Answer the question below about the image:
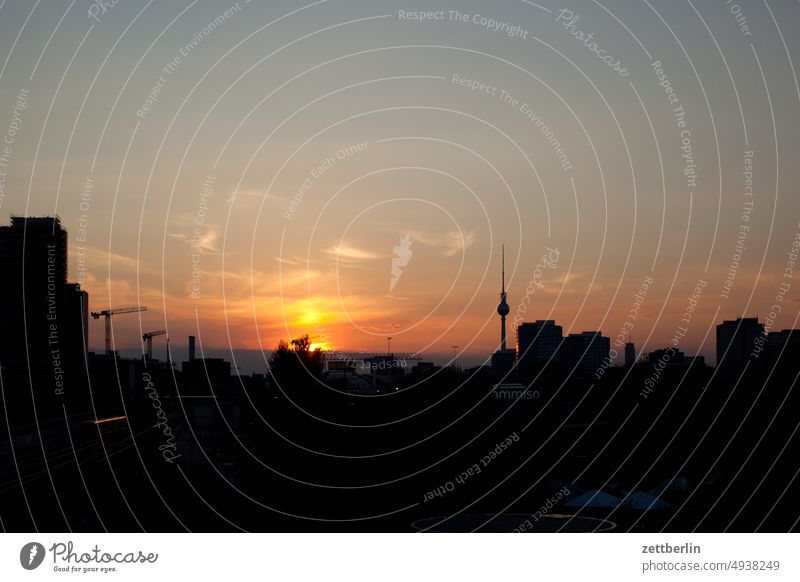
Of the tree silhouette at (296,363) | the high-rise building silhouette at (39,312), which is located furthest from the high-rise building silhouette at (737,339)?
the high-rise building silhouette at (39,312)

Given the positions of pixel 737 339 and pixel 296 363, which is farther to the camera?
pixel 737 339

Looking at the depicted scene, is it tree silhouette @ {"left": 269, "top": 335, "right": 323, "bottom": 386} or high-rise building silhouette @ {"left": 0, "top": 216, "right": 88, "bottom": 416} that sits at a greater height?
high-rise building silhouette @ {"left": 0, "top": 216, "right": 88, "bottom": 416}

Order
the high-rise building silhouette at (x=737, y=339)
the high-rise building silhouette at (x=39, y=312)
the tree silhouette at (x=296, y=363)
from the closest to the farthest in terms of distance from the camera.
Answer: the tree silhouette at (x=296, y=363)
the high-rise building silhouette at (x=737, y=339)
the high-rise building silhouette at (x=39, y=312)

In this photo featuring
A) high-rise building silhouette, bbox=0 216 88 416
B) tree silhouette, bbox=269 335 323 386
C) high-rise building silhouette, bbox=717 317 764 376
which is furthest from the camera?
high-rise building silhouette, bbox=0 216 88 416

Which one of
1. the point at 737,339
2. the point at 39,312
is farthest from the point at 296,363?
the point at 737,339

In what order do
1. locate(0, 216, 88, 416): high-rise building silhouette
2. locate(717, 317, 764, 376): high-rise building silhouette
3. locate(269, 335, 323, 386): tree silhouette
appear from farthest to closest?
locate(0, 216, 88, 416): high-rise building silhouette < locate(717, 317, 764, 376): high-rise building silhouette < locate(269, 335, 323, 386): tree silhouette

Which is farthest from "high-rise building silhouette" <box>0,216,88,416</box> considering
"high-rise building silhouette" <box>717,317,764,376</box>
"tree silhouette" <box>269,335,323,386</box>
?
"high-rise building silhouette" <box>717,317,764,376</box>

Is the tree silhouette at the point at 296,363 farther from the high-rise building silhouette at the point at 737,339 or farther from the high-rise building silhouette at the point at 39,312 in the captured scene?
the high-rise building silhouette at the point at 737,339

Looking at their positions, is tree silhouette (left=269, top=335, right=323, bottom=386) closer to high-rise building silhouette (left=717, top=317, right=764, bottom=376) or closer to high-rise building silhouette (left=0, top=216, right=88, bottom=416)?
high-rise building silhouette (left=0, top=216, right=88, bottom=416)

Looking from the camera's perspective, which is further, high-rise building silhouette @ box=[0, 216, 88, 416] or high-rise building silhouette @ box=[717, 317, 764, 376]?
high-rise building silhouette @ box=[0, 216, 88, 416]

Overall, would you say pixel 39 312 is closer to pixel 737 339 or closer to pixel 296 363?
pixel 296 363

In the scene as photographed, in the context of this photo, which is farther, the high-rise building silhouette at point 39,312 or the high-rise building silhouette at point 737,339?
the high-rise building silhouette at point 39,312

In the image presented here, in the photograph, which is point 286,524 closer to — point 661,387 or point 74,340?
point 661,387
